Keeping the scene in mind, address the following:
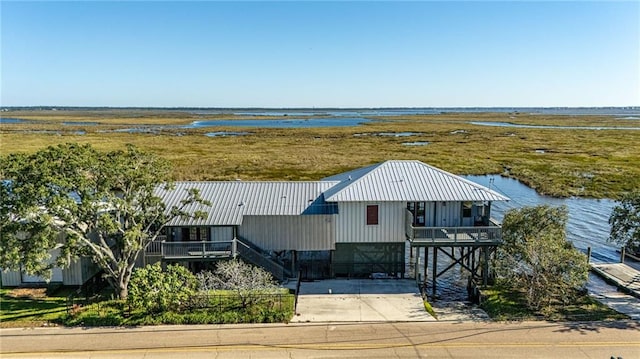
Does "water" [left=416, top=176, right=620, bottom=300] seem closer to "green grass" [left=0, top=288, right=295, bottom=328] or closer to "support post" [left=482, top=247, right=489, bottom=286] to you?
"support post" [left=482, top=247, right=489, bottom=286]

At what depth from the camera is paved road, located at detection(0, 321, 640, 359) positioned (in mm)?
18203

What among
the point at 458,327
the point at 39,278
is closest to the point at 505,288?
the point at 458,327

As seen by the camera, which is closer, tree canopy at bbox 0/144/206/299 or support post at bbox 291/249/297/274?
tree canopy at bbox 0/144/206/299

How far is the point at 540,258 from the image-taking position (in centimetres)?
2278

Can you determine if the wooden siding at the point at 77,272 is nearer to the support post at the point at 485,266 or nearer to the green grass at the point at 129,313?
the green grass at the point at 129,313

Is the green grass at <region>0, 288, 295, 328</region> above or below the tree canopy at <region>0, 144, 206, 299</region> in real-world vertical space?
below

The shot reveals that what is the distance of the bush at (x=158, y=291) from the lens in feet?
69.4

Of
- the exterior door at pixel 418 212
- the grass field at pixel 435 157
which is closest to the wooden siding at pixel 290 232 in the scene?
the exterior door at pixel 418 212

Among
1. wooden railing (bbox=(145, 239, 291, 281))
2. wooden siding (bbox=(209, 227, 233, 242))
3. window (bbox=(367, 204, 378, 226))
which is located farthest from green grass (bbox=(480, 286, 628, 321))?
wooden siding (bbox=(209, 227, 233, 242))

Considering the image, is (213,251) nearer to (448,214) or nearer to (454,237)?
(454,237)

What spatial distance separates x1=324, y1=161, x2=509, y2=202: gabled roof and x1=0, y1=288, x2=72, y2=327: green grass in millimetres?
14861

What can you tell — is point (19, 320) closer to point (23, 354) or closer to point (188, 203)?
point (23, 354)

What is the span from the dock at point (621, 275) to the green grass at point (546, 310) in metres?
3.41

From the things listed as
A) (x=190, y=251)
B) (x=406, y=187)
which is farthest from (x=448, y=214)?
(x=190, y=251)
